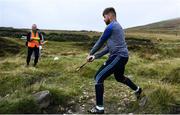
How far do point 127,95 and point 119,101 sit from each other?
633 mm

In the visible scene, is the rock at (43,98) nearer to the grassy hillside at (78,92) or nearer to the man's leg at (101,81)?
the grassy hillside at (78,92)

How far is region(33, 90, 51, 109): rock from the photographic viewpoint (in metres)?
10.7

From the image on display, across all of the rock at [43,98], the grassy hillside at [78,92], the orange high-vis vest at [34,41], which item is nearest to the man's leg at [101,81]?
the grassy hillside at [78,92]

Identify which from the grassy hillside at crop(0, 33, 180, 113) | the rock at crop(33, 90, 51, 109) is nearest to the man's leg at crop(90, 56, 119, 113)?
the grassy hillside at crop(0, 33, 180, 113)

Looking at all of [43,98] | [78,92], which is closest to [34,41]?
[78,92]

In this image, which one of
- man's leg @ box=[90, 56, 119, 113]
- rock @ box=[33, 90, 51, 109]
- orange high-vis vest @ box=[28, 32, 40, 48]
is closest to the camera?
man's leg @ box=[90, 56, 119, 113]

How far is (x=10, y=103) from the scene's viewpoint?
10469 mm

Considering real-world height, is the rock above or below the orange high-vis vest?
below

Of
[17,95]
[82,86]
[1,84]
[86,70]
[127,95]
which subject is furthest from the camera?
[86,70]

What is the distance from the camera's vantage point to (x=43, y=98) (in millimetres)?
10859

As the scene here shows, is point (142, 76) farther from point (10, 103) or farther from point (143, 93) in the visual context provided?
point (10, 103)

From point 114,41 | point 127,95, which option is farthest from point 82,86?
point 114,41

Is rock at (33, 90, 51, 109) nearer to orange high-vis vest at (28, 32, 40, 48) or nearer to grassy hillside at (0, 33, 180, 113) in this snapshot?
grassy hillside at (0, 33, 180, 113)

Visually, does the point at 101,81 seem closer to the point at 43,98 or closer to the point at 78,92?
the point at 43,98
